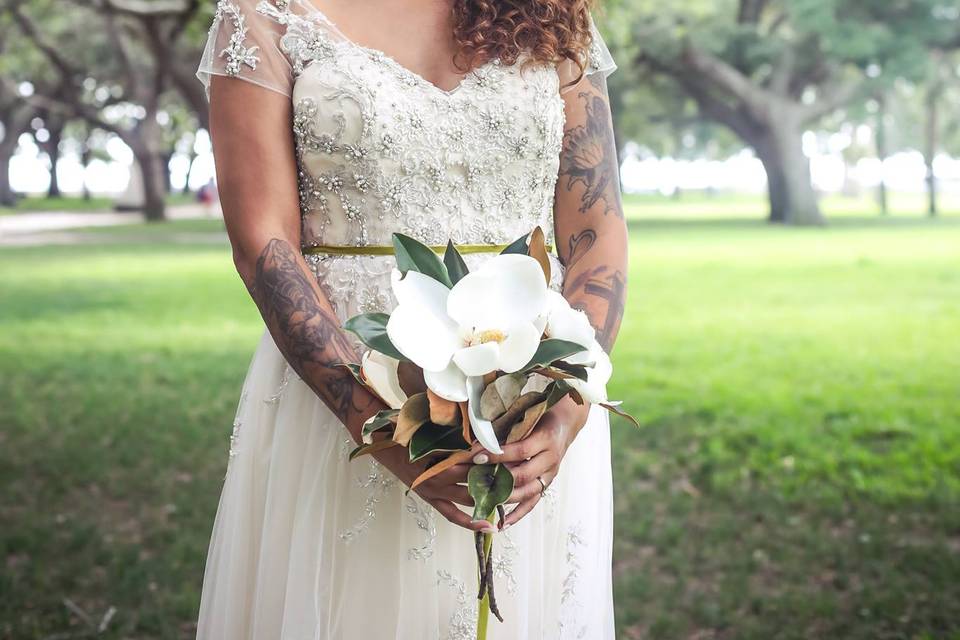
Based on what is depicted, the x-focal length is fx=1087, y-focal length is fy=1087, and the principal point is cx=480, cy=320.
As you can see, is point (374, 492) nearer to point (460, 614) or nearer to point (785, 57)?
point (460, 614)

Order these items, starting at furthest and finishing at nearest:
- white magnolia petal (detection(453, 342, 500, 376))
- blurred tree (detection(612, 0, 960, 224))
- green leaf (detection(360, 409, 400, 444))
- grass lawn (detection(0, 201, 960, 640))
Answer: blurred tree (detection(612, 0, 960, 224)), grass lawn (detection(0, 201, 960, 640)), green leaf (detection(360, 409, 400, 444)), white magnolia petal (detection(453, 342, 500, 376))

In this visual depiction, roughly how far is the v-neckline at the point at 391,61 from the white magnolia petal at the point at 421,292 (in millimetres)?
695

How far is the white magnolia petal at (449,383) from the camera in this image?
1.57 m

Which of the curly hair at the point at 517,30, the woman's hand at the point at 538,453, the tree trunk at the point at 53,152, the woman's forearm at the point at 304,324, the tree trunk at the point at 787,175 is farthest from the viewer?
the tree trunk at the point at 53,152

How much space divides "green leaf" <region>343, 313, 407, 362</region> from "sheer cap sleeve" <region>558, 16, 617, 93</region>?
2.99ft

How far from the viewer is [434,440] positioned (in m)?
1.66

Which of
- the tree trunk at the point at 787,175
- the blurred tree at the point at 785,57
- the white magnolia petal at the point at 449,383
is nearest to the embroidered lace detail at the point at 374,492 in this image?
the white magnolia petal at the point at 449,383

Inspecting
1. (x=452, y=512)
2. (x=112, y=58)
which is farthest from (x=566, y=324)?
(x=112, y=58)

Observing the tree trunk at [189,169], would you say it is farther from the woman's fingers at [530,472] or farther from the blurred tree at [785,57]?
the woman's fingers at [530,472]

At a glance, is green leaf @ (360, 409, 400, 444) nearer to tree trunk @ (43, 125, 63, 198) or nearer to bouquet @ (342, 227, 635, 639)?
bouquet @ (342, 227, 635, 639)

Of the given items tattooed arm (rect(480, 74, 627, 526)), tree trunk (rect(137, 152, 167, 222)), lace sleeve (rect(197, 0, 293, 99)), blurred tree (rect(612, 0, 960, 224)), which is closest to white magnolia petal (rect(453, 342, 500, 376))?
tattooed arm (rect(480, 74, 627, 526))

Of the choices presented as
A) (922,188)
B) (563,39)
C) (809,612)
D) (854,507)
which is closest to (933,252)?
(854,507)

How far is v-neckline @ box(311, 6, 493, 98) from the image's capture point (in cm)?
218

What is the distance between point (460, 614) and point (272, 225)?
85 cm
